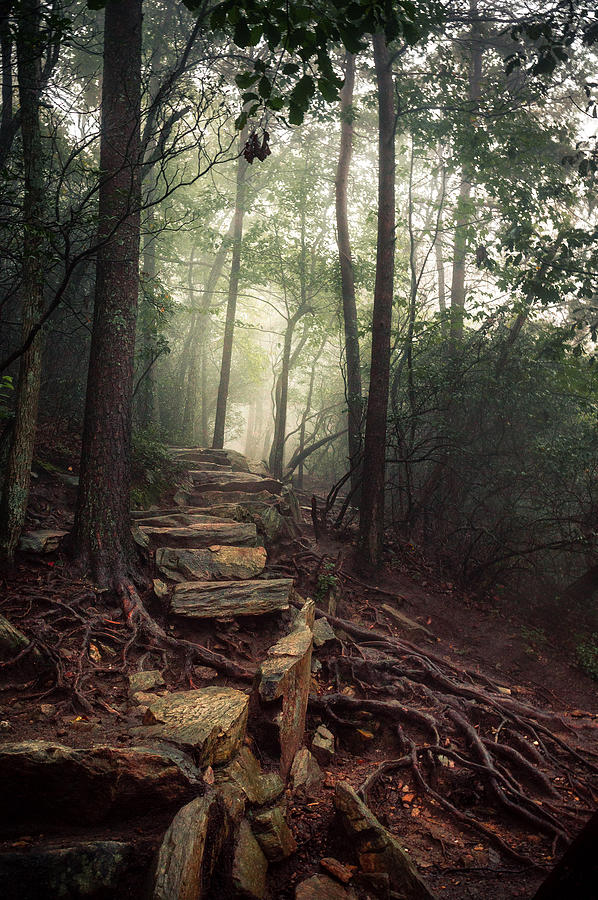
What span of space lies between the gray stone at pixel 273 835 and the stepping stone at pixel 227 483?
7.35 m

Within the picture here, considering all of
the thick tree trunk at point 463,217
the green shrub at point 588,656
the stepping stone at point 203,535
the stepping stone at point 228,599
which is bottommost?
the green shrub at point 588,656

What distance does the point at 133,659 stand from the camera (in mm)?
4484

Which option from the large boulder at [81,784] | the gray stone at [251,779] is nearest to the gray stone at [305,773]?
the gray stone at [251,779]

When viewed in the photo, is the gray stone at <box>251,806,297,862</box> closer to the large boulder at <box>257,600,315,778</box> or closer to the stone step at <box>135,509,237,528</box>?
the large boulder at <box>257,600,315,778</box>

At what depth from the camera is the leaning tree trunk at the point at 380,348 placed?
823 cm

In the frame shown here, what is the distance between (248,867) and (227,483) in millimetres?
8399

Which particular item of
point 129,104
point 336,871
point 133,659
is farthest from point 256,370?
point 336,871

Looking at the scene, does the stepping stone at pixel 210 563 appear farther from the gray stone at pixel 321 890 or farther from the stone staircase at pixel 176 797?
the gray stone at pixel 321 890

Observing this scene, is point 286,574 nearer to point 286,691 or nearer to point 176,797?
point 286,691

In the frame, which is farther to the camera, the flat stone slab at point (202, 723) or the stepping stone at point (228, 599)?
the stepping stone at point (228, 599)

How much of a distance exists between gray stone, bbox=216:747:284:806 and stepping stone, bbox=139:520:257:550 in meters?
3.43

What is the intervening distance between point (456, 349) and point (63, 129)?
422 inches

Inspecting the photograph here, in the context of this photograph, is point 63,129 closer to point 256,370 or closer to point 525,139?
point 525,139

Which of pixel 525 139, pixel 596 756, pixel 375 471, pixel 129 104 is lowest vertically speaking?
pixel 596 756
